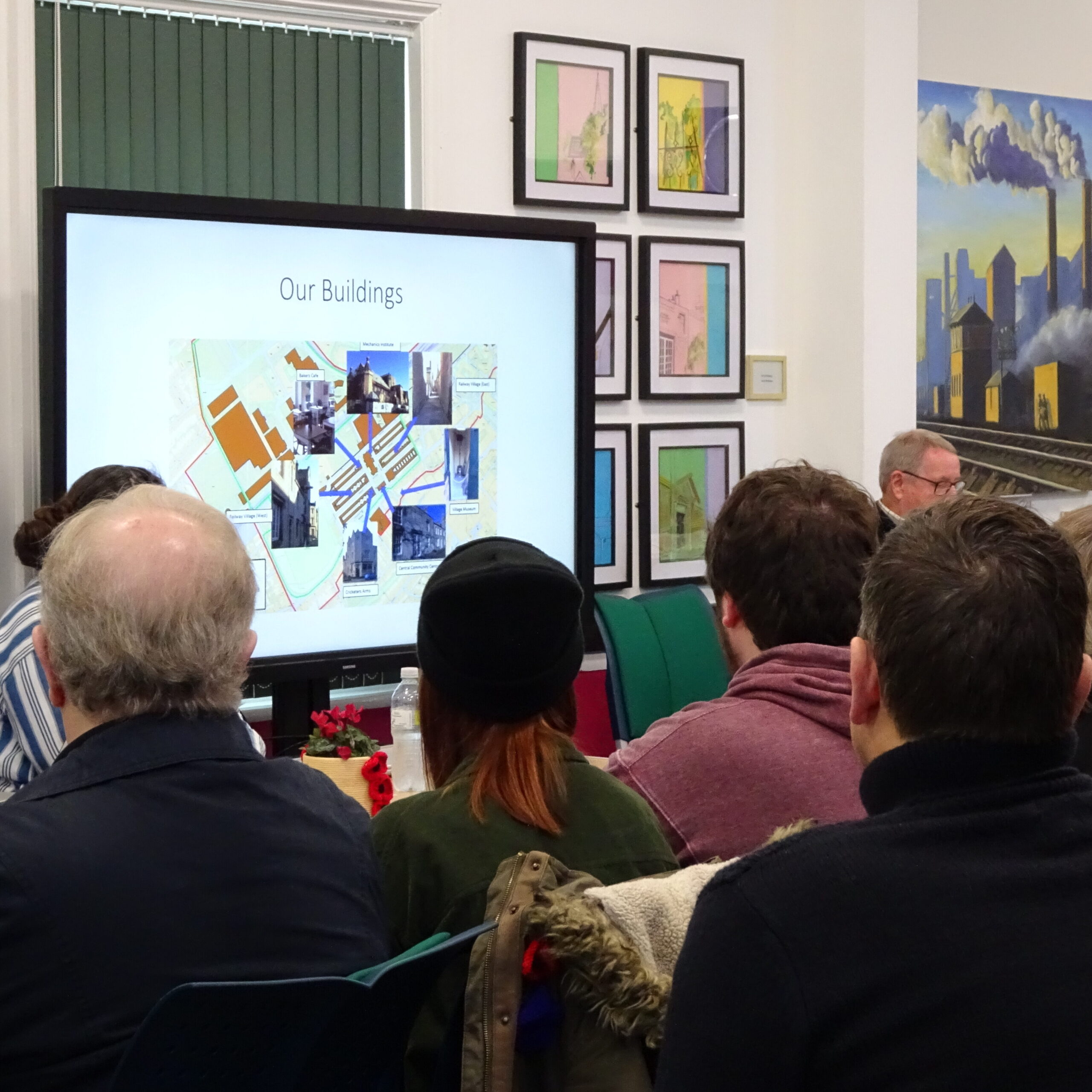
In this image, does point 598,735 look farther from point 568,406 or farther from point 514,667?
point 514,667

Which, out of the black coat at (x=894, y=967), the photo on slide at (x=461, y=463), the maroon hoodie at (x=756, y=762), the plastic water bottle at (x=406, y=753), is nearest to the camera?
the black coat at (x=894, y=967)

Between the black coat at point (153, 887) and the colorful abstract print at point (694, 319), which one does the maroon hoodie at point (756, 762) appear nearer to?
the black coat at point (153, 887)

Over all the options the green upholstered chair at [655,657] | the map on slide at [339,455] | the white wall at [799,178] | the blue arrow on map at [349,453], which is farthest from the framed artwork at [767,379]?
the blue arrow on map at [349,453]

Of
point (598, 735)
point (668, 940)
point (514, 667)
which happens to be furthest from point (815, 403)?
point (668, 940)

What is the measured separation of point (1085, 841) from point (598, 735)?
2.91m

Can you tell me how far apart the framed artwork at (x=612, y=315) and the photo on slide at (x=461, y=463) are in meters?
0.59

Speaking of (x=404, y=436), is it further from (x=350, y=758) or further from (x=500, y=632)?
(x=500, y=632)

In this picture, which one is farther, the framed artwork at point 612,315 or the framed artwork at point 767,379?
the framed artwork at point 767,379

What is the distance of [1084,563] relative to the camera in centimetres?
198

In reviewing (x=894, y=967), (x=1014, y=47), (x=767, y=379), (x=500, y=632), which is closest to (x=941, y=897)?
(x=894, y=967)

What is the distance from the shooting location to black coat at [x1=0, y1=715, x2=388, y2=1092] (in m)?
1.13

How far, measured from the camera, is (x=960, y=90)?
4426 mm

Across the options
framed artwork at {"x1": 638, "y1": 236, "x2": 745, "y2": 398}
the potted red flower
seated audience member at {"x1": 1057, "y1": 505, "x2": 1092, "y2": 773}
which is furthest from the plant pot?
framed artwork at {"x1": 638, "y1": 236, "x2": 745, "y2": 398}

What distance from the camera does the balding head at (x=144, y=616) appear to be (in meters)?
1.33
